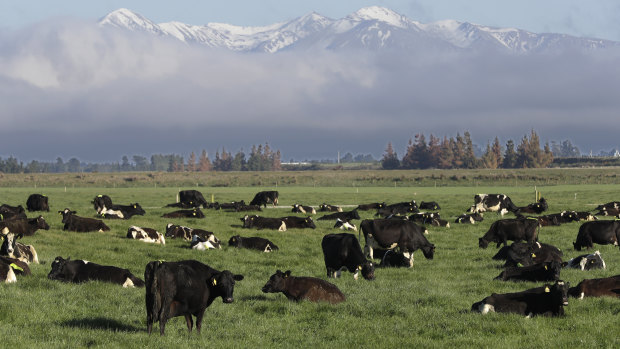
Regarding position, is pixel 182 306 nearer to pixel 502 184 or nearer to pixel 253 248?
pixel 253 248

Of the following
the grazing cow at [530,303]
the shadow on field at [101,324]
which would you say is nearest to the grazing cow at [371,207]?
the grazing cow at [530,303]

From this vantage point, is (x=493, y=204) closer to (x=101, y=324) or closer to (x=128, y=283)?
(x=128, y=283)

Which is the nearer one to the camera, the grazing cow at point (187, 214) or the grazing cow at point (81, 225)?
the grazing cow at point (81, 225)

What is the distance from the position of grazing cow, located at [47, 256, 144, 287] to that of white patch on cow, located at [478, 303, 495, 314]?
27.8 feet

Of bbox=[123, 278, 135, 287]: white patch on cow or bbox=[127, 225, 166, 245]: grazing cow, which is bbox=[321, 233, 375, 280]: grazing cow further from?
bbox=[127, 225, 166, 245]: grazing cow

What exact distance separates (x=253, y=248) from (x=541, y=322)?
14.1m

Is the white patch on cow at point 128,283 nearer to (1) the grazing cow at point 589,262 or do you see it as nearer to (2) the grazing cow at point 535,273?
(2) the grazing cow at point 535,273

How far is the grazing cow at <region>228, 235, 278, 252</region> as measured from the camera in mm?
25516

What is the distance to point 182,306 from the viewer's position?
12133 mm

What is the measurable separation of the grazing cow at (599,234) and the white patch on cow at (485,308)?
12.6 meters

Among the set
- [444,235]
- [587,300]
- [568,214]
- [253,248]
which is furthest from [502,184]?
[587,300]

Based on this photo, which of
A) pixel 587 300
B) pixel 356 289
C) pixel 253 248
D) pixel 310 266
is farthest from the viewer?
pixel 253 248

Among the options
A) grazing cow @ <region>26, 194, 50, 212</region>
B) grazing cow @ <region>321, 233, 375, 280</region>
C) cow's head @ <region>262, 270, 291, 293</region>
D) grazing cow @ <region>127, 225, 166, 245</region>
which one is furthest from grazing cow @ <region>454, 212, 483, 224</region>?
grazing cow @ <region>26, 194, 50, 212</region>

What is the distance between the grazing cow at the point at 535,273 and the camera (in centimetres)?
1766
